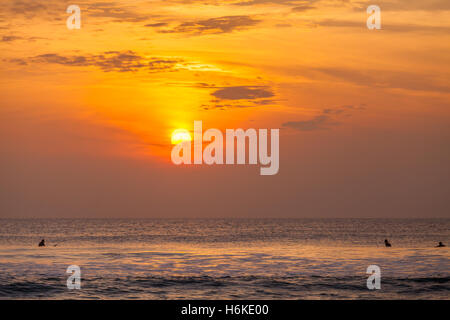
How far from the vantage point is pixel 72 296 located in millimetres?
26891

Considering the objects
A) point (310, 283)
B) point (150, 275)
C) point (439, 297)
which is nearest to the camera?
point (439, 297)

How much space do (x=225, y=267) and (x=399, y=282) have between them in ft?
44.5

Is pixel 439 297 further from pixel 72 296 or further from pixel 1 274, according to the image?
pixel 1 274

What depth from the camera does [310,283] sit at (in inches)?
1206
